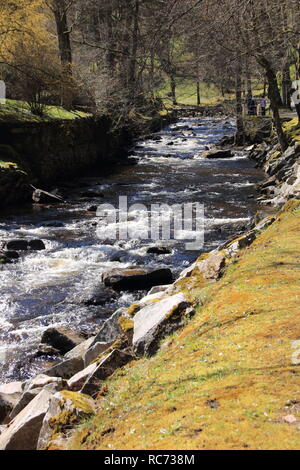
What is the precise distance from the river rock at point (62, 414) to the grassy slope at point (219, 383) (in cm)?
12

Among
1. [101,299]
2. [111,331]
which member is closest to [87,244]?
[101,299]

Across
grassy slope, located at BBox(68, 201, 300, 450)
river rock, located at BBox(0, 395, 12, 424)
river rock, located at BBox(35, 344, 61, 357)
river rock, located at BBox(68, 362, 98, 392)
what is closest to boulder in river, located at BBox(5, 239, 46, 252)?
river rock, located at BBox(35, 344, 61, 357)

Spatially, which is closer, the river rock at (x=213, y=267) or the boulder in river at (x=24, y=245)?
the river rock at (x=213, y=267)

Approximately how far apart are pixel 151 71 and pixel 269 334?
3.06 meters

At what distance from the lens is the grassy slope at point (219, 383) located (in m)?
3.58

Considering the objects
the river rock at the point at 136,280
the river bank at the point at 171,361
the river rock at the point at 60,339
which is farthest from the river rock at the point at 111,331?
the river rock at the point at 136,280

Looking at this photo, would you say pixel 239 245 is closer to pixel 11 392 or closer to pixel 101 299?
pixel 101 299

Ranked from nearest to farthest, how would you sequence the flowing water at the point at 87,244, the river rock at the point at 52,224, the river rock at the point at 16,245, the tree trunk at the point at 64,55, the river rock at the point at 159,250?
1. the flowing water at the point at 87,244
2. the river rock at the point at 159,250
3. the river rock at the point at 16,245
4. the river rock at the point at 52,224
5. the tree trunk at the point at 64,55

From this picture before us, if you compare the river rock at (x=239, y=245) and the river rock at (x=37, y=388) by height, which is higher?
the river rock at (x=239, y=245)

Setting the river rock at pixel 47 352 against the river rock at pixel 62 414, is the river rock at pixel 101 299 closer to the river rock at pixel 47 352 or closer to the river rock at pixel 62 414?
the river rock at pixel 47 352

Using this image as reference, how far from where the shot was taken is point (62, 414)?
14.8 feet

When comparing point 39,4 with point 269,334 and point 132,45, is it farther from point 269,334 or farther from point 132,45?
point 269,334

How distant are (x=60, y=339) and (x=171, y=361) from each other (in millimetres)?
4388

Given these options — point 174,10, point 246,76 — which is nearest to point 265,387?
point 174,10
